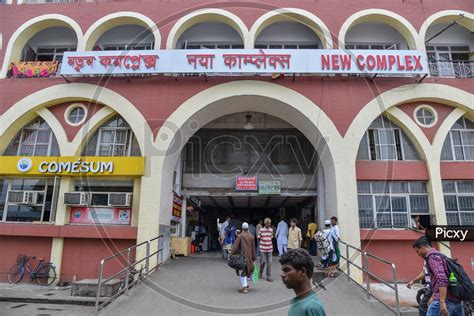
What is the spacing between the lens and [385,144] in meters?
13.1

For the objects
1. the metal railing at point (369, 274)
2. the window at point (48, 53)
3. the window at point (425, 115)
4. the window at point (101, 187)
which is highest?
the window at point (48, 53)

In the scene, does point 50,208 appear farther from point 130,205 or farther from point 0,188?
point 130,205

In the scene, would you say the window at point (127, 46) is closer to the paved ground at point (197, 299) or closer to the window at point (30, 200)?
the window at point (30, 200)

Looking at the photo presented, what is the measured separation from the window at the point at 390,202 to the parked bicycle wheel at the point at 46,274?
34.6 ft

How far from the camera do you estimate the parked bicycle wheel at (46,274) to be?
11922mm

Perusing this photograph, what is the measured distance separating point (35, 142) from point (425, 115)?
1461 cm

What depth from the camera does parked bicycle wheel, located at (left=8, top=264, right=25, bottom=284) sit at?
1195cm

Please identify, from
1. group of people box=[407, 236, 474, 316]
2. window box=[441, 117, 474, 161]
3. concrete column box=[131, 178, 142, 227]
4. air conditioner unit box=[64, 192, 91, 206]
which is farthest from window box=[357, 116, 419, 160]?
air conditioner unit box=[64, 192, 91, 206]

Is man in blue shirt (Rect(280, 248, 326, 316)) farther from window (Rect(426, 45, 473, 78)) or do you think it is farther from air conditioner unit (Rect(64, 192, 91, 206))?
window (Rect(426, 45, 473, 78))

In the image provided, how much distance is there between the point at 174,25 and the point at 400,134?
9358 millimetres

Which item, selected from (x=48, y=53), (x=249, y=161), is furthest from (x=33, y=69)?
(x=249, y=161)

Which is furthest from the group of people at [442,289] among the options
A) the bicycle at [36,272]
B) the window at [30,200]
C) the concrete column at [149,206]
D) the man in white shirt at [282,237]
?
the window at [30,200]

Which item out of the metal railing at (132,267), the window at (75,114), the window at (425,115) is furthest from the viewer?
the window at (75,114)

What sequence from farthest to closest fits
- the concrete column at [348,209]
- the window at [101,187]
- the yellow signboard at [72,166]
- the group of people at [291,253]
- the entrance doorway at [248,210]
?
the entrance doorway at [248,210] → the window at [101,187] → the yellow signboard at [72,166] → the concrete column at [348,209] → the group of people at [291,253]
